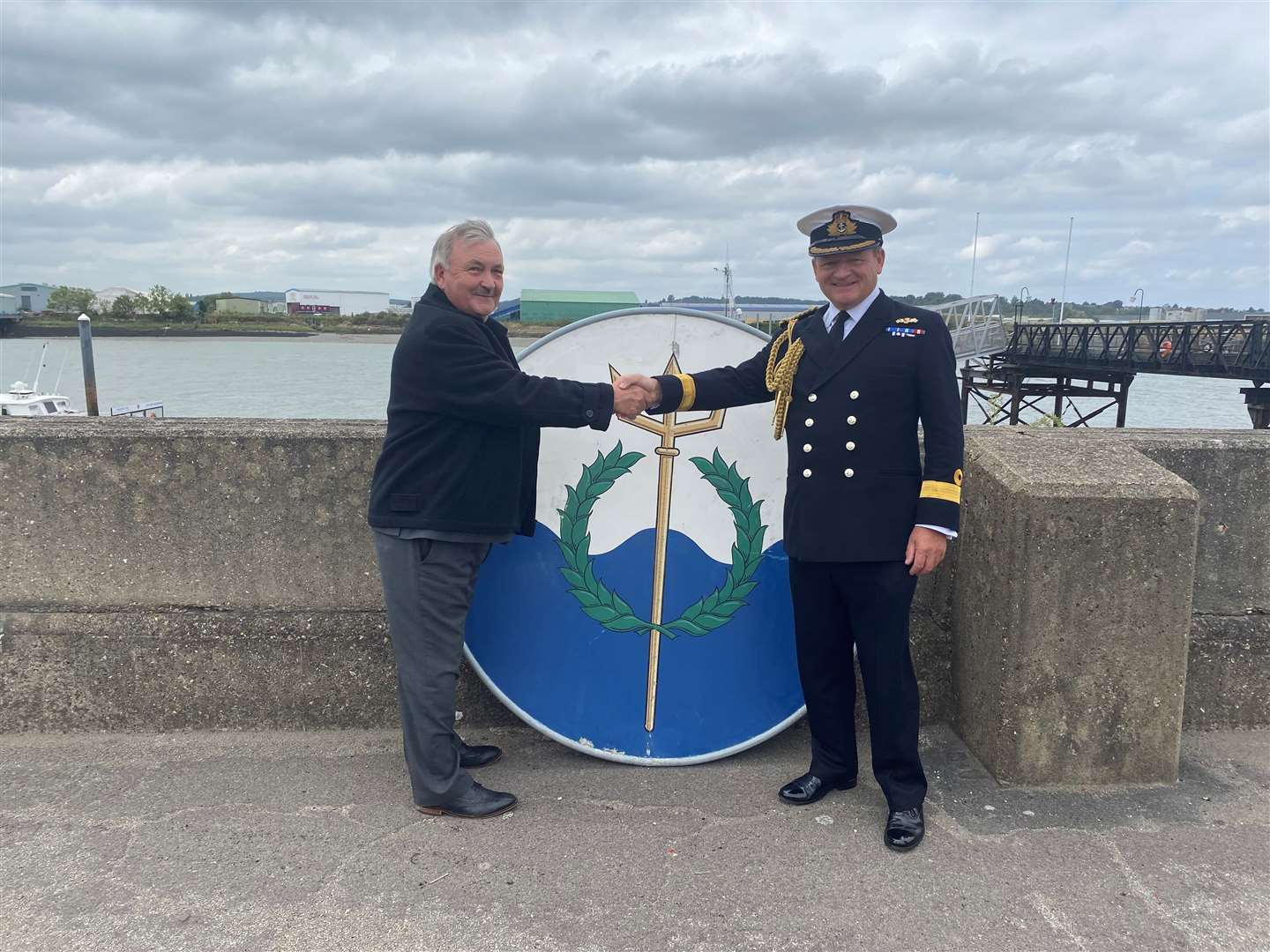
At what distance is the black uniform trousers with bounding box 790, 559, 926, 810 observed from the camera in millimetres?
2834

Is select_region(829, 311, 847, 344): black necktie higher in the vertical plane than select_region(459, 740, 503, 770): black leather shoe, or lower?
higher

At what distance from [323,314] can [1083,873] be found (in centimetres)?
7537

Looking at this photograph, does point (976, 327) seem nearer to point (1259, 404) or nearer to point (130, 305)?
point (1259, 404)

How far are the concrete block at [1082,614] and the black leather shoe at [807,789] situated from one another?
0.56 meters

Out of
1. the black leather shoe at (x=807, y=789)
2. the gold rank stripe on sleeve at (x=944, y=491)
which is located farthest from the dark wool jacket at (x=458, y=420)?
the black leather shoe at (x=807, y=789)

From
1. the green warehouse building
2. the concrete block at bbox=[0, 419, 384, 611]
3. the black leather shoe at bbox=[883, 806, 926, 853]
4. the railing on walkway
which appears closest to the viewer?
the black leather shoe at bbox=[883, 806, 926, 853]

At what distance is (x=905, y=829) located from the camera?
8.93 feet

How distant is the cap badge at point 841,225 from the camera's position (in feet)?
9.25

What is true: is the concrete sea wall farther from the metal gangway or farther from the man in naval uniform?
the metal gangway

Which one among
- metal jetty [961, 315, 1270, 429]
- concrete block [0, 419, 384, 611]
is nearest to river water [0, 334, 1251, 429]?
metal jetty [961, 315, 1270, 429]

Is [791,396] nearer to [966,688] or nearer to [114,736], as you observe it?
[966,688]

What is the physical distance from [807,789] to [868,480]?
1004 mm

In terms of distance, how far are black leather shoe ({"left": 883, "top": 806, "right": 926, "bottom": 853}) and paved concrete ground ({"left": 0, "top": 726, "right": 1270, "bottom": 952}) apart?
0.14ft

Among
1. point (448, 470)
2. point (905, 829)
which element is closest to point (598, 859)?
point (905, 829)
